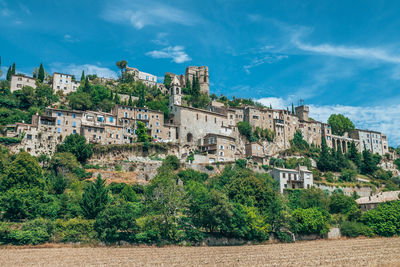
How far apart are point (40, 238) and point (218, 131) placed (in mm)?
54365

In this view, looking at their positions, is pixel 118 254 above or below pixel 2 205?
below

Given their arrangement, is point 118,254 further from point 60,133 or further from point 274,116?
point 274,116

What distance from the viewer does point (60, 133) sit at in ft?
224

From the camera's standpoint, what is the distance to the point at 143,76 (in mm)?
120562

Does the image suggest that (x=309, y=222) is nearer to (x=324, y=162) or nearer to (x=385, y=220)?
(x=385, y=220)

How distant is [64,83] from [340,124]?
74317mm

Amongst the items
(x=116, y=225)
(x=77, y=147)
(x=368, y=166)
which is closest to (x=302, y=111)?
(x=368, y=166)

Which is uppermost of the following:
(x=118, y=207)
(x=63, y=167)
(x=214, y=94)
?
(x=214, y=94)

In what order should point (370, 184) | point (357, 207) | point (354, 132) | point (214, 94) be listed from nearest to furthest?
1. point (357, 207)
2. point (370, 184)
3. point (354, 132)
4. point (214, 94)

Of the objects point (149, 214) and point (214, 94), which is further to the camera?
point (214, 94)

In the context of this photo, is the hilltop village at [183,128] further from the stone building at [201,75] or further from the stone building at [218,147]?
the stone building at [201,75]

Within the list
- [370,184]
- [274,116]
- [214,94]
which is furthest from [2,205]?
[214,94]

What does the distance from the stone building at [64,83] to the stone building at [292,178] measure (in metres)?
54.3

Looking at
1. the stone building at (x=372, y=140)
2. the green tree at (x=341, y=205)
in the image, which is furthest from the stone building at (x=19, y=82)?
the stone building at (x=372, y=140)
